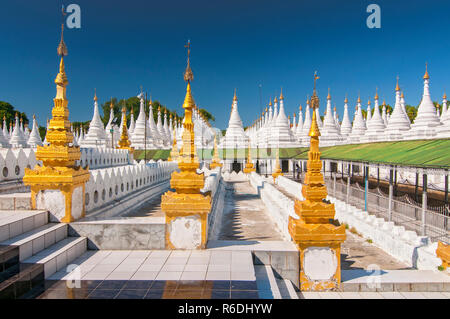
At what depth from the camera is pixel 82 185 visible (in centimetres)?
797

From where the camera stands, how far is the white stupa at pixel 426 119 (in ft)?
86.4

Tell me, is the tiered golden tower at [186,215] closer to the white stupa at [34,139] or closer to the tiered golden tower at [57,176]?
the tiered golden tower at [57,176]

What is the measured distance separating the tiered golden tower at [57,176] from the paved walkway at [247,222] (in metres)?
4.41

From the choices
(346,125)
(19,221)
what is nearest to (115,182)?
(19,221)

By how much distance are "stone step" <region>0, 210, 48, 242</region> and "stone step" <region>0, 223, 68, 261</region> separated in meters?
0.10

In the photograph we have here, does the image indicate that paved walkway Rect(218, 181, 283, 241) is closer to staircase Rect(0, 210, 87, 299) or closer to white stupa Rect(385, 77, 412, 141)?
staircase Rect(0, 210, 87, 299)

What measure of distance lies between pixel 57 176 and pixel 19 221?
4.16 feet

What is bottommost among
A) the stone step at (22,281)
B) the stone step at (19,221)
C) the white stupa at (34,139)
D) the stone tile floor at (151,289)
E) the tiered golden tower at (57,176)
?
the stone tile floor at (151,289)

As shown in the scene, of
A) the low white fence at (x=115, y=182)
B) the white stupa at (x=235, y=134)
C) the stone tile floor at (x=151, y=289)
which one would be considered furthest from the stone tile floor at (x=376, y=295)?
the white stupa at (x=235, y=134)

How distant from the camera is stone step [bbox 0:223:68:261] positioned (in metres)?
5.70
